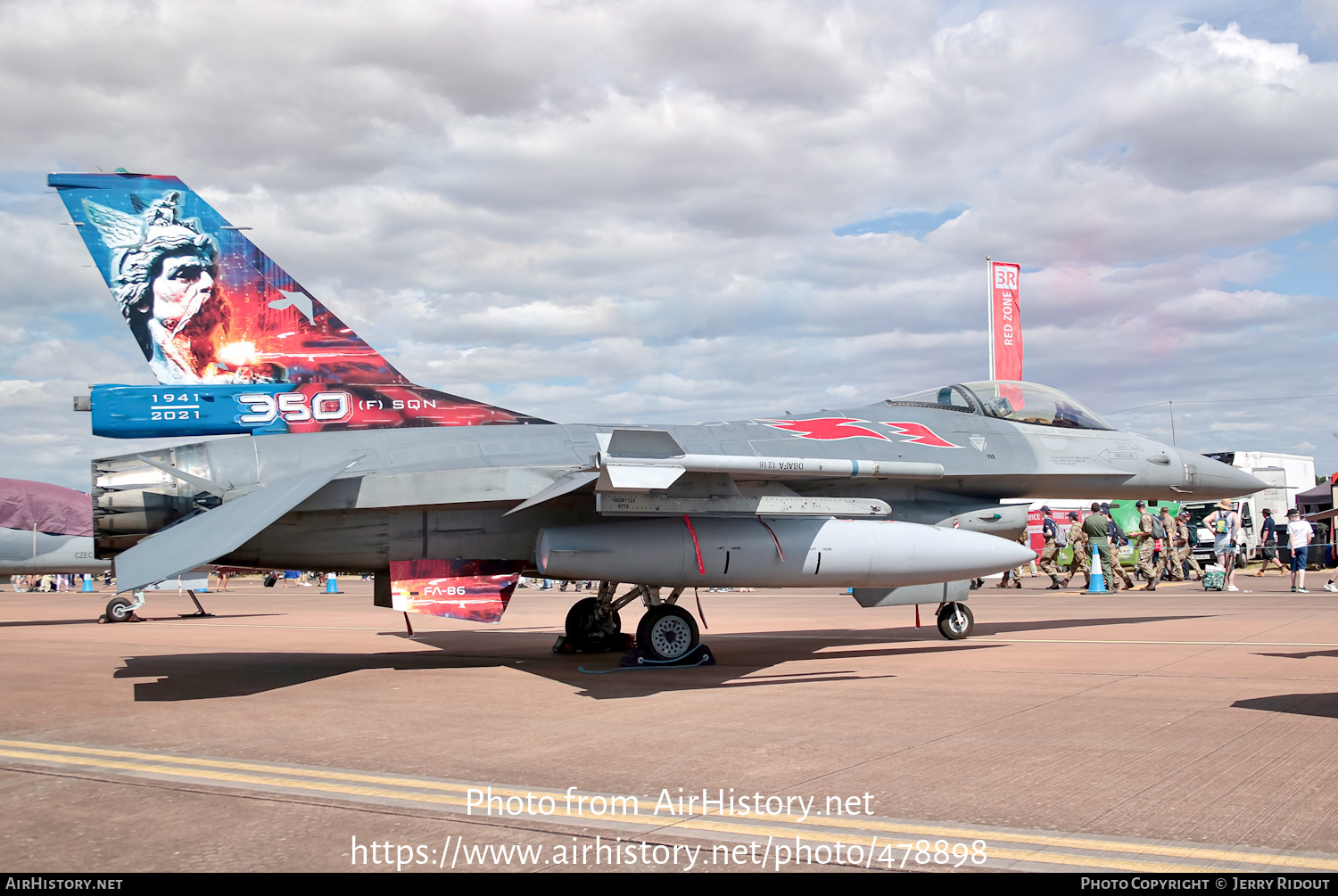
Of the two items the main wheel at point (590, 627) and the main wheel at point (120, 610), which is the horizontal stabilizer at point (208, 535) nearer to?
the main wheel at point (590, 627)

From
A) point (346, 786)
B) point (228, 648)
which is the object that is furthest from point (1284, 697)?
point (228, 648)

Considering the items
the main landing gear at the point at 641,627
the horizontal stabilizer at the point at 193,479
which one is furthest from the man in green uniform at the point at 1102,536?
the horizontal stabilizer at the point at 193,479

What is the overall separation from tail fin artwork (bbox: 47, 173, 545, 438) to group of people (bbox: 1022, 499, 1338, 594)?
1545 cm

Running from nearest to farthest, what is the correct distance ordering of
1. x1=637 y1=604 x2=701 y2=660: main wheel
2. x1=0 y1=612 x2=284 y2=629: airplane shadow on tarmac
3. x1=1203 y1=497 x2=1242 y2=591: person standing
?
x1=637 y1=604 x2=701 y2=660: main wheel, x1=0 y1=612 x2=284 y2=629: airplane shadow on tarmac, x1=1203 y1=497 x2=1242 y2=591: person standing

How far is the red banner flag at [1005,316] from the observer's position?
29.5 meters

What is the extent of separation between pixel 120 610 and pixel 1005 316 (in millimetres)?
24540

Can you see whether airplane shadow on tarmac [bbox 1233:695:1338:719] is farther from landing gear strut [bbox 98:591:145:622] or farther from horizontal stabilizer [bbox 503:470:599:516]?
landing gear strut [bbox 98:591:145:622]

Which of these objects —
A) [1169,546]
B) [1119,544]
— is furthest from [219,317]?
[1169,546]

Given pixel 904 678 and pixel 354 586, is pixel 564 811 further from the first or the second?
pixel 354 586

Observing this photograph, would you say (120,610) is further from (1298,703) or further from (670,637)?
(1298,703)

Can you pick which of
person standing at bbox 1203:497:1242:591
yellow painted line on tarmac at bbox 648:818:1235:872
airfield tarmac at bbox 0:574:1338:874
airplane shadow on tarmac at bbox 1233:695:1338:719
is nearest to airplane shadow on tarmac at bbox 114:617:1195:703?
airfield tarmac at bbox 0:574:1338:874

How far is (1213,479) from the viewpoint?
12.6 meters

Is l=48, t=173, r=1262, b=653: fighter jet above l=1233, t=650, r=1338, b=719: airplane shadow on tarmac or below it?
above

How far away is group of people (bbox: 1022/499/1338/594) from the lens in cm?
1916
